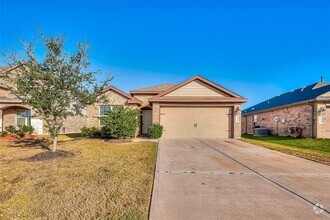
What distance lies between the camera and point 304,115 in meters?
18.1

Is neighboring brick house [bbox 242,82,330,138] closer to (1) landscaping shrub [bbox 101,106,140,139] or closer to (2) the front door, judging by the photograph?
(2) the front door

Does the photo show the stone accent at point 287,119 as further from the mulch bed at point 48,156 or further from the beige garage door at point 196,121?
the mulch bed at point 48,156

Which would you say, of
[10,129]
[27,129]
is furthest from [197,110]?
[10,129]

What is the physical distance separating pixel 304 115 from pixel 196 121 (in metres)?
8.76

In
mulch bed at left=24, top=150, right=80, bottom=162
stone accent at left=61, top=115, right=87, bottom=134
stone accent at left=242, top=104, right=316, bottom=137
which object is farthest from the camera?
stone accent at left=61, top=115, right=87, bottom=134

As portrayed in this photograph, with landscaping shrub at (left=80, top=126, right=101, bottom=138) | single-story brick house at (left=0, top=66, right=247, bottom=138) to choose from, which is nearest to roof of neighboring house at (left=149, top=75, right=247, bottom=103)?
single-story brick house at (left=0, top=66, right=247, bottom=138)

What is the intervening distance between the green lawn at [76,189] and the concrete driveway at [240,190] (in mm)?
458

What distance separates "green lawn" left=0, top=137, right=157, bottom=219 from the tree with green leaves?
2.24 meters

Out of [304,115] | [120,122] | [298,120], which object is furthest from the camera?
[298,120]

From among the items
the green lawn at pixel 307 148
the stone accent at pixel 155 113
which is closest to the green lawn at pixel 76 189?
the green lawn at pixel 307 148

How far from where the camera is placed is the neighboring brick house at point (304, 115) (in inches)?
650

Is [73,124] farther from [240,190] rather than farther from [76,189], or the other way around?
[240,190]

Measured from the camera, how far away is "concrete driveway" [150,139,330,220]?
3.95m

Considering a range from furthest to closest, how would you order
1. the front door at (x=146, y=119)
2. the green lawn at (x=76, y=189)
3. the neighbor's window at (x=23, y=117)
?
the front door at (x=146, y=119) < the neighbor's window at (x=23, y=117) < the green lawn at (x=76, y=189)
